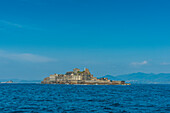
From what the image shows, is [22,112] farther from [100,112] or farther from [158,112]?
[158,112]

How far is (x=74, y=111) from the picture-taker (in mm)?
45969

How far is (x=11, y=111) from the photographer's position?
4550cm

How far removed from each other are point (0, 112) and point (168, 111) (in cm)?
3429

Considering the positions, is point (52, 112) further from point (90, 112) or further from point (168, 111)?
point (168, 111)

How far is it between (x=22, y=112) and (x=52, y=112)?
6003 mm

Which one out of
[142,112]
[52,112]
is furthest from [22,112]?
[142,112]

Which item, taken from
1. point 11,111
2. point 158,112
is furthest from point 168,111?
point 11,111

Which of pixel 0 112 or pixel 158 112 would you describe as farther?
pixel 158 112

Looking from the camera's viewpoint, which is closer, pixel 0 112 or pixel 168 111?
pixel 0 112

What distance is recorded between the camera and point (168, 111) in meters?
47.3

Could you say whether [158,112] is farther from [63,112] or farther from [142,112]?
[63,112]

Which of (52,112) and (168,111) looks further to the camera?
(168,111)

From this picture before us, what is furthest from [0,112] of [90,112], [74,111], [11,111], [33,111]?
[90,112]

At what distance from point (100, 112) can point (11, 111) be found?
59.3ft
